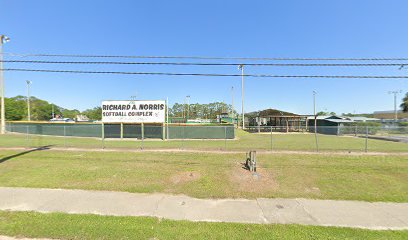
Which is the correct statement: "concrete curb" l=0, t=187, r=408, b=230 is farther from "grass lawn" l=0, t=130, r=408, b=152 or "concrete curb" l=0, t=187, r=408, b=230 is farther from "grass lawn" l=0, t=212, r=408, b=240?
"grass lawn" l=0, t=130, r=408, b=152

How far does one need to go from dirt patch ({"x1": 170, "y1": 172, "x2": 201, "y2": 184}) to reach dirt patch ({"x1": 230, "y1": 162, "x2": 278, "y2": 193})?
140 cm

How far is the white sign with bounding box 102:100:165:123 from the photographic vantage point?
22.2 metres

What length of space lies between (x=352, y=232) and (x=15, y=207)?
794 centimetres

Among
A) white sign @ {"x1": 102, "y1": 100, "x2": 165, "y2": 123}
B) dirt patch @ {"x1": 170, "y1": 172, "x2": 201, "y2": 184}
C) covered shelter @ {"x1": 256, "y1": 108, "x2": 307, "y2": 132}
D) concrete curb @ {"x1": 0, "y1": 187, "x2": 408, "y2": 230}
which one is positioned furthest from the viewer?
covered shelter @ {"x1": 256, "y1": 108, "x2": 307, "y2": 132}

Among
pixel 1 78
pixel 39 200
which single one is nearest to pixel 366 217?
pixel 39 200

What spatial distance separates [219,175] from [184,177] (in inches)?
55.2

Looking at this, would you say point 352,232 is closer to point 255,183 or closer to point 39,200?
point 255,183

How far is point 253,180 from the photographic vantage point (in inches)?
304

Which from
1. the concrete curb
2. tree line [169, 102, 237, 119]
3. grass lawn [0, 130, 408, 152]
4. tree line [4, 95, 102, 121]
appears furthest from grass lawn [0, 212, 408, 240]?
tree line [169, 102, 237, 119]

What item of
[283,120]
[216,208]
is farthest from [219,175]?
[283,120]

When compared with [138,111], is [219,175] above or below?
below

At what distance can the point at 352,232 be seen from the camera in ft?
14.1

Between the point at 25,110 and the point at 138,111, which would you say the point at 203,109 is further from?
the point at 138,111

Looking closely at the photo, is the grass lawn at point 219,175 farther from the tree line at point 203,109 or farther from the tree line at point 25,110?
the tree line at point 203,109
